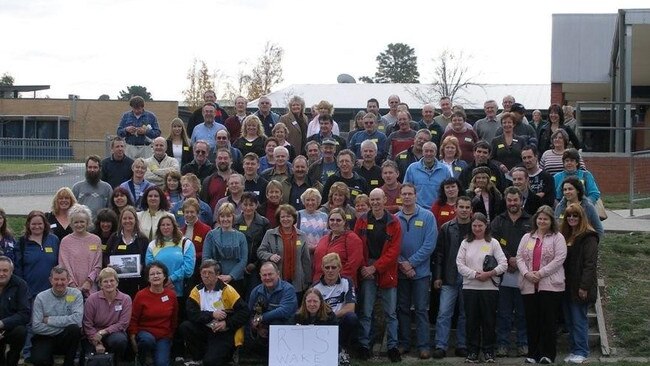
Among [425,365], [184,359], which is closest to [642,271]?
[425,365]

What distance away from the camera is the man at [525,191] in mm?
11047

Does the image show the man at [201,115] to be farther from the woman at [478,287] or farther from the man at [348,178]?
the woman at [478,287]

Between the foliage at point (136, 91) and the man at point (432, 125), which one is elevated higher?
the foliage at point (136, 91)

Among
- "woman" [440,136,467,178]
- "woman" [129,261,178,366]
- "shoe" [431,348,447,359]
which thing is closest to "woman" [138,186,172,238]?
"woman" [129,261,178,366]

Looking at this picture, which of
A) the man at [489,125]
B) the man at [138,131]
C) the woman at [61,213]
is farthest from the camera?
the man at [138,131]

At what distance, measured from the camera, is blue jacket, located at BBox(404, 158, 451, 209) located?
38.4 ft

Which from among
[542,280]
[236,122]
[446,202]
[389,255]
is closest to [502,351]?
[542,280]

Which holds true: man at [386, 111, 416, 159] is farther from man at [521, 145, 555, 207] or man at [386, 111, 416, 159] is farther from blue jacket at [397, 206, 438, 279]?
blue jacket at [397, 206, 438, 279]

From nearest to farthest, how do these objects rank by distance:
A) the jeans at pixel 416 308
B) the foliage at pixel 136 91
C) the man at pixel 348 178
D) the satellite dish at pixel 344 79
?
the jeans at pixel 416 308
the man at pixel 348 178
the satellite dish at pixel 344 79
the foliage at pixel 136 91

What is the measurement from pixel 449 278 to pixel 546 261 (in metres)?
1.12

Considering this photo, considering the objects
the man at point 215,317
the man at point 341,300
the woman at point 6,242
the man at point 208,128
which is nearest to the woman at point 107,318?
the man at point 215,317

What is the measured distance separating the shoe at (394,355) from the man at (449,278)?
413 millimetres

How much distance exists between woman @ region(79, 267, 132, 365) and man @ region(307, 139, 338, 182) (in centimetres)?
313

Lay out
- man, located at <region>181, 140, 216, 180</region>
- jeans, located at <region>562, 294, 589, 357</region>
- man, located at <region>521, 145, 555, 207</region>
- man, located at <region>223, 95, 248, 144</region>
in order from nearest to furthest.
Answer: jeans, located at <region>562, 294, 589, 357</region> < man, located at <region>521, 145, 555, 207</region> < man, located at <region>181, 140, 216, 180</region> < man, located at <region>223, 95, 248, 144</region>
